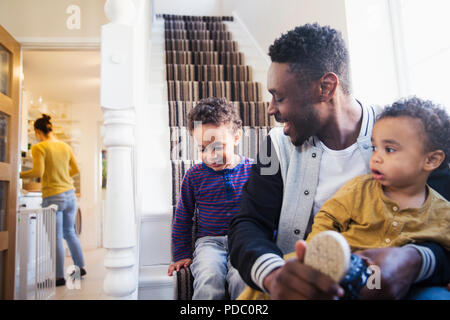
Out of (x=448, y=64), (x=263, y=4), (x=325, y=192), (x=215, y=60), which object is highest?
(x=263, y=4)

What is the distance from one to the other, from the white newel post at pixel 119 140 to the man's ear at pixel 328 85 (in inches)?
18.3

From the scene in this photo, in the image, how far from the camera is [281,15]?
6.86 ft

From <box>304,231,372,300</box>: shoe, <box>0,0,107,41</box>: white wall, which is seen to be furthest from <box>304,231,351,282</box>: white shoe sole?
<box>0,0,107,41</box>: white wall

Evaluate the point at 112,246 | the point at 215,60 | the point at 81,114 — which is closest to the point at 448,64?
the point at 112,246

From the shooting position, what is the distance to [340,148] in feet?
2.24

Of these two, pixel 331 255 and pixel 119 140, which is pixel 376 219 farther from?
pixel 119 140

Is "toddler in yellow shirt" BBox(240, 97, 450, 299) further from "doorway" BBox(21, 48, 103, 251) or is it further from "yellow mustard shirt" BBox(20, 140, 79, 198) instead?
"doorway" BBox(21, 48, 103, 251)

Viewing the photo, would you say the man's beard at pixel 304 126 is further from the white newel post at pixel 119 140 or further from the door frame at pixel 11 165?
the door frame at pixel 11 165

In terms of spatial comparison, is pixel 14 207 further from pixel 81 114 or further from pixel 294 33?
pixel 81 114

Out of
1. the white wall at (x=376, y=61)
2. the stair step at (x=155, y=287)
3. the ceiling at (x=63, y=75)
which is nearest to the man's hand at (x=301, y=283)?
the stair step at (x=155, y=287)

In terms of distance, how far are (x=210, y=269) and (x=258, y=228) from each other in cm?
24

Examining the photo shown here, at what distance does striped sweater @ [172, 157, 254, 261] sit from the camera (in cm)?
98

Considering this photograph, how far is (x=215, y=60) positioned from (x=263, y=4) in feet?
1.83

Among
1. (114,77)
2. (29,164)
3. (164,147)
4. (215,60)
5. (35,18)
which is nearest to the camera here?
(114,77)
